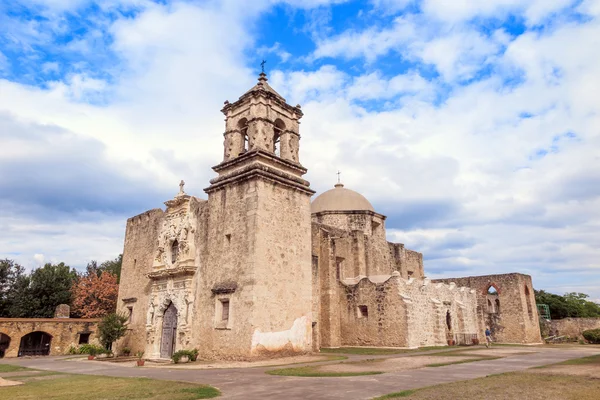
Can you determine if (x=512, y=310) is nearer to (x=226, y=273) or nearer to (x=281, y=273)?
(x=281, y=273)

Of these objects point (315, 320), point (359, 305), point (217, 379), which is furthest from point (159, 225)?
point (217, 379)

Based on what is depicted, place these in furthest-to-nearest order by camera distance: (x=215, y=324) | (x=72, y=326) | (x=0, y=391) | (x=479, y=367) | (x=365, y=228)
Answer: (x=365, y=228)
(x=72, y=326)
(x=215, y=324)
(x=479, y=367)
(x=0, y=391)

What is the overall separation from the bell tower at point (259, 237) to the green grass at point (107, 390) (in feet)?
18.6

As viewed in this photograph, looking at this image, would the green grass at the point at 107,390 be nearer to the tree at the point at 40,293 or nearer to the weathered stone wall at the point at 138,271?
the weathered stone wall at the point at 138,271

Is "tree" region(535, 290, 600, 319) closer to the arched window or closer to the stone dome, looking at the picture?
the stone dome

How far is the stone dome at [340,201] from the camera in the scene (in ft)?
98.4

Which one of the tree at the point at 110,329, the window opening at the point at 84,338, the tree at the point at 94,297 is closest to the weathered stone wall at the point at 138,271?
the tree at the point at 110,329

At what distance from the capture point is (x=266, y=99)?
1931 centimetres

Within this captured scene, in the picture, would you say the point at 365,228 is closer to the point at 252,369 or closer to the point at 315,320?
the point at 315,320

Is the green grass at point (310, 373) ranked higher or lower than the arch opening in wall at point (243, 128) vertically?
lower

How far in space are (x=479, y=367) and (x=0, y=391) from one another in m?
12.7

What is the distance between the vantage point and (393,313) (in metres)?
20.8

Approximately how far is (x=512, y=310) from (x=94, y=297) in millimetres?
34145

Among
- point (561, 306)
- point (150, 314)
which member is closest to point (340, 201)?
point (150, 314)
